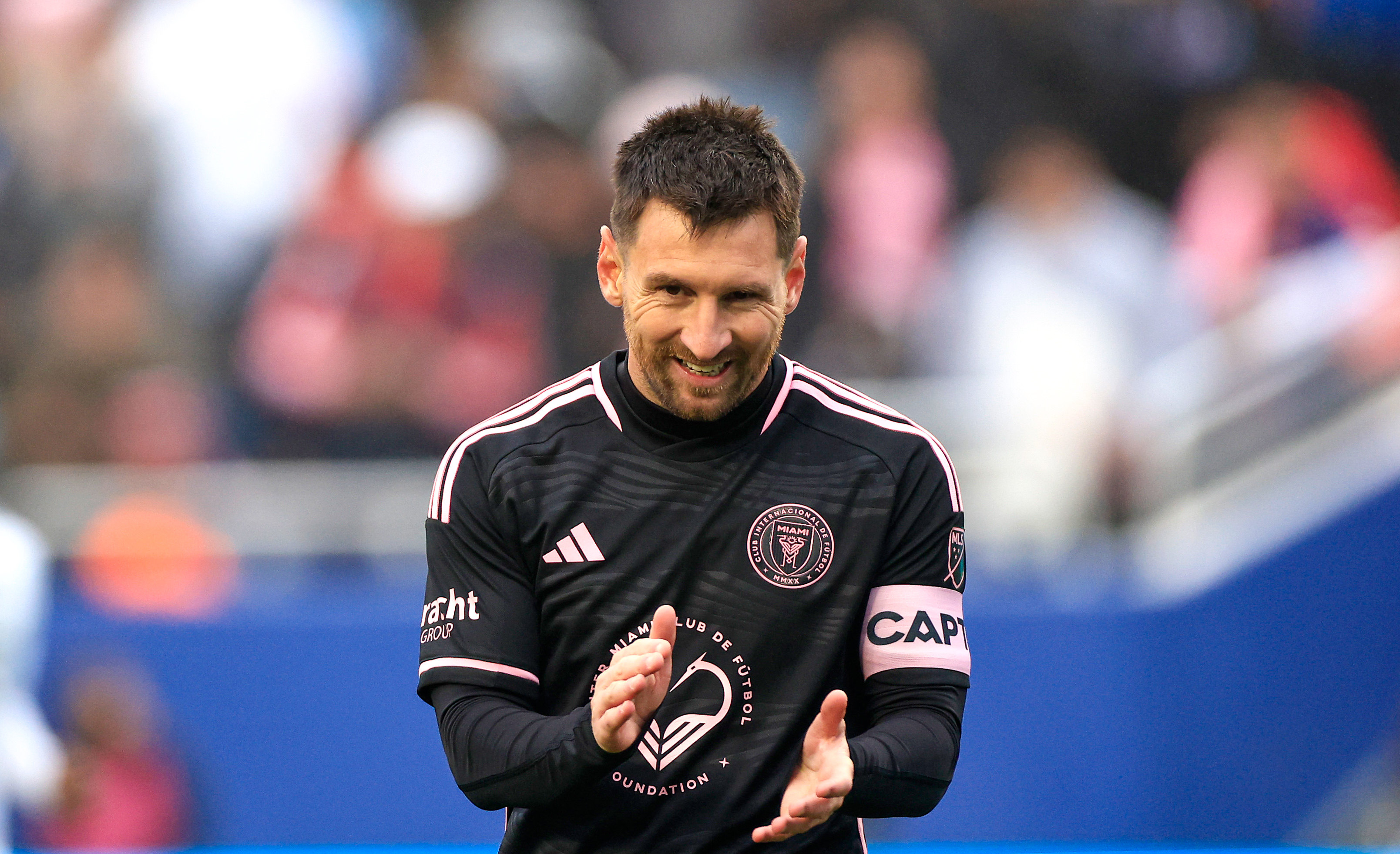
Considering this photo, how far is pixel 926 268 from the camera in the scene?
23.8ft

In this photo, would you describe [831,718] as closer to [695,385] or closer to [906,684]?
[906,684]

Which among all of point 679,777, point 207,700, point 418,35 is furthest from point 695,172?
point 418,35

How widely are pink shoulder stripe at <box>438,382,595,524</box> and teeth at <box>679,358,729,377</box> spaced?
0.79 feet

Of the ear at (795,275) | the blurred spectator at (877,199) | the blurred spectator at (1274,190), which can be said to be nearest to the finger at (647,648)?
the ear at (795,275)

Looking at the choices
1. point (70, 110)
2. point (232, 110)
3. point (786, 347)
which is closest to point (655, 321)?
point (786, 347)

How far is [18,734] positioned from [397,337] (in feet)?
7.56

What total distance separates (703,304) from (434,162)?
5533 millimetres

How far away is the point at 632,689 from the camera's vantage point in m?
2.19

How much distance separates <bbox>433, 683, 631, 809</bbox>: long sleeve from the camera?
2.30 m

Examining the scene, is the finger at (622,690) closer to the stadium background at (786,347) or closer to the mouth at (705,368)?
the mouth at (705,368)

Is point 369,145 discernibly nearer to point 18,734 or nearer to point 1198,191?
point 18,734

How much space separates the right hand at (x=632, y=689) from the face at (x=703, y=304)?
1.29 feet

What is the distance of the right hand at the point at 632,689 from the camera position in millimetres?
2199

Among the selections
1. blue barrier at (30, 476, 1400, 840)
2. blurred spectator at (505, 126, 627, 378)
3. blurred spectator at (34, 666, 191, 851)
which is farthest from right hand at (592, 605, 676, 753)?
blurred spectator at (505, 126, 627, 378)
